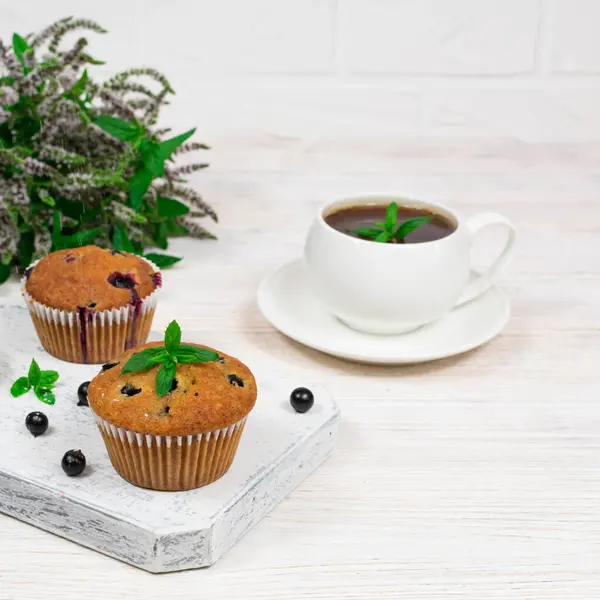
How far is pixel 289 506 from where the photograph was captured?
0.97m

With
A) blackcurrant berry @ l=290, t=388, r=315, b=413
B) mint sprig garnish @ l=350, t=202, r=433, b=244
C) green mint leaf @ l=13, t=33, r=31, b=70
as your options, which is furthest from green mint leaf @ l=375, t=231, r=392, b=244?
green mint leaf @ l=13, t=33, r=31, b=70

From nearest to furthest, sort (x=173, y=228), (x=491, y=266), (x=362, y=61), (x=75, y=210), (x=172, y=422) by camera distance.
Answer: (x=172, y=422) → (x=491, y=266) → (x=75, y=210) → (x=173, y=228) → (x=362, y=61)

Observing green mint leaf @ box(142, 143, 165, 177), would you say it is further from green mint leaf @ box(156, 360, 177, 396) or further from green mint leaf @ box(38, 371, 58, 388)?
green mint leaf @ box(156, 360, 177, 396)

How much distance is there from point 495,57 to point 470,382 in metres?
1.14

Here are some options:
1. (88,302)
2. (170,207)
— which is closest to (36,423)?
(88,302)

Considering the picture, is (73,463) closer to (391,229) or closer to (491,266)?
(391,229)

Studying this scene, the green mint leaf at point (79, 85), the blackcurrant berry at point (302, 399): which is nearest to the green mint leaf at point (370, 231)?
the blackcurrant berry at point (302, 399)

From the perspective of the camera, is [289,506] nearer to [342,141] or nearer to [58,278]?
[58,278]

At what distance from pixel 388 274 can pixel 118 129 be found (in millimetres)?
446

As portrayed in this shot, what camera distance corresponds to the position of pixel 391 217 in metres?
1.20

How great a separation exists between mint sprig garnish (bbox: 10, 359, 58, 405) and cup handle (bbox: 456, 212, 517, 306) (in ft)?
1.68

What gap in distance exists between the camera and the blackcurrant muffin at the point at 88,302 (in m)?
1.11

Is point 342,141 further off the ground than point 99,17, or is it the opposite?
point 99,17

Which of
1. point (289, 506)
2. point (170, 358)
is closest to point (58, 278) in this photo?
point (170, 358)
